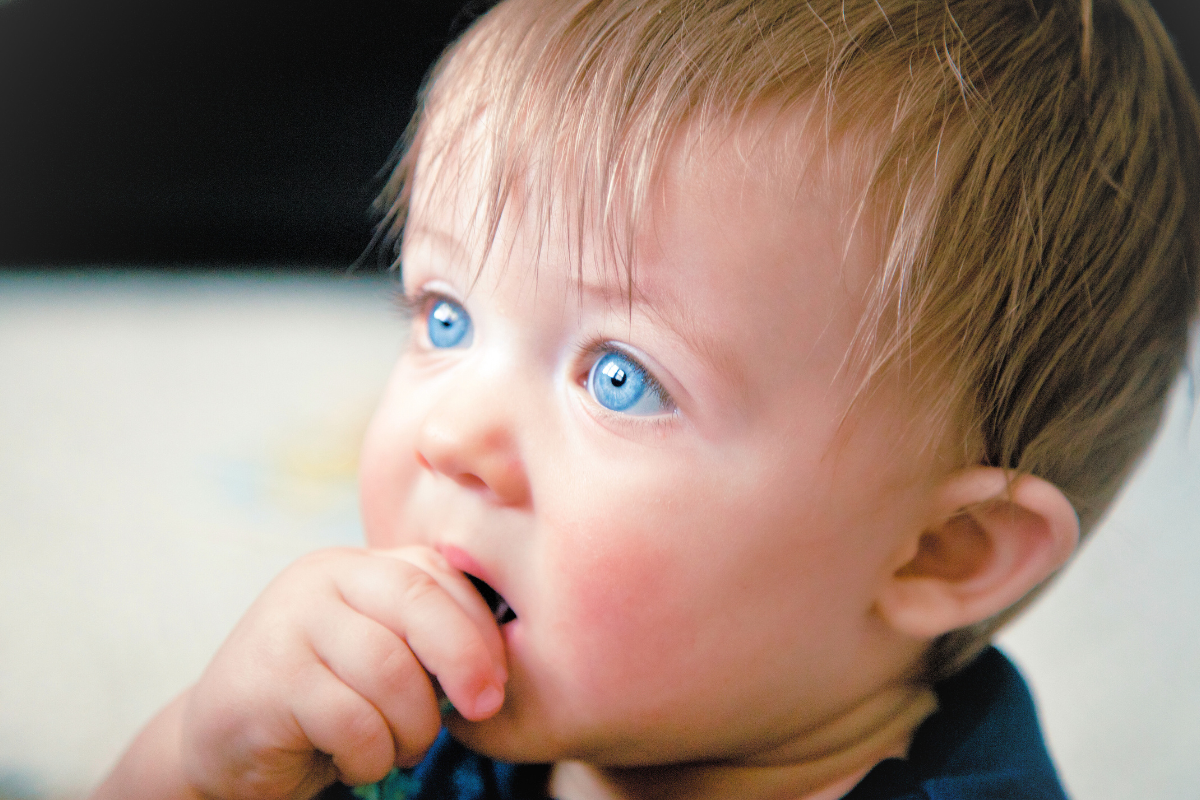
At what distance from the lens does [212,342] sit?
4.68 ft

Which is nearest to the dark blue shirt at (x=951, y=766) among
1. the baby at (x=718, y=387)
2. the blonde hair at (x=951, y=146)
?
the baby at (x=718, y=387)

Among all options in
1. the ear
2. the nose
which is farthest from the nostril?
the ear

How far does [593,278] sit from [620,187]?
45mm

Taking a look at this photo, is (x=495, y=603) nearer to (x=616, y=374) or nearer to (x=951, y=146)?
(x=616, y=374)

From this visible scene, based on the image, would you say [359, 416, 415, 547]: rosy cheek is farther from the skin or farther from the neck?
the neck

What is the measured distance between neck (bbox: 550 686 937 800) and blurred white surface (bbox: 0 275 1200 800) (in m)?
0.24

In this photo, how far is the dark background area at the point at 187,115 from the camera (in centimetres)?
150

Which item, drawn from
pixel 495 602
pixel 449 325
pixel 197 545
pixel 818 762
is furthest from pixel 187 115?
pixel 818 762

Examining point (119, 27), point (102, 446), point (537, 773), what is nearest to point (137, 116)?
point (119, 27)

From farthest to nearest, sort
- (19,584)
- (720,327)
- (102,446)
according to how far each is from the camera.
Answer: (102,446) → (19,584) → (720,327)

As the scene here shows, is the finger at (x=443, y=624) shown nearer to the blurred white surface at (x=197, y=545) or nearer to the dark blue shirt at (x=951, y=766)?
the dark blue shirt at (x=951, y=766)

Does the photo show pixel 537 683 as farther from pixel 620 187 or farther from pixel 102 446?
pixel 102 446

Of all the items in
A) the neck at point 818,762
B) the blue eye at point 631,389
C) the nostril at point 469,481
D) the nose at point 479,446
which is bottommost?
the neck at point 818,762

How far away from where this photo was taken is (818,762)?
1.98ft
